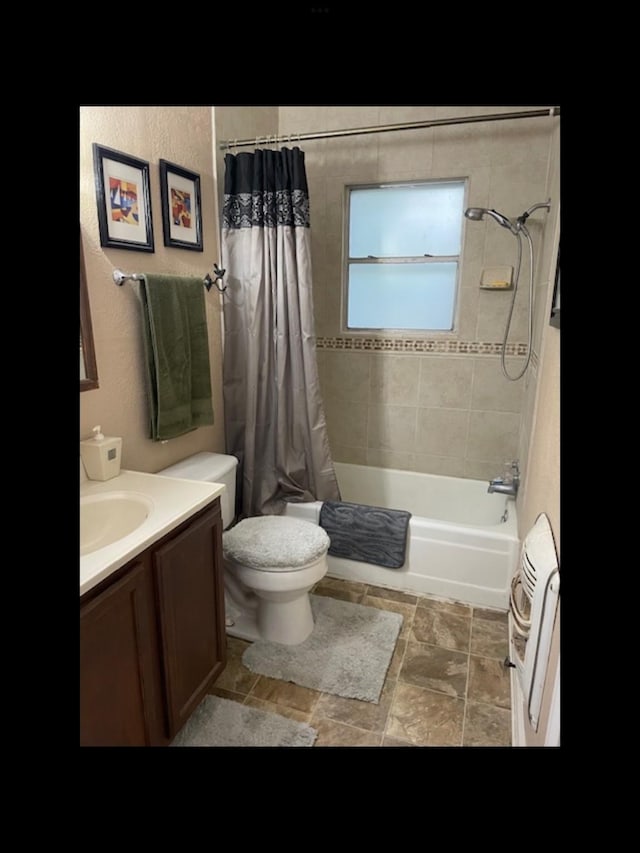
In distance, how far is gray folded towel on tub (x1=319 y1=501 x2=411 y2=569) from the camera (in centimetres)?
227

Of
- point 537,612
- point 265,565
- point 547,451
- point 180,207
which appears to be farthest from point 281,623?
point 180,207

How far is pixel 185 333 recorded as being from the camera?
1.92 m

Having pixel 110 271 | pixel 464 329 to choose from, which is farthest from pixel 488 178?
pixel 110 271

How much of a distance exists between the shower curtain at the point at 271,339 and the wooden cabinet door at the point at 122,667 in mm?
1239

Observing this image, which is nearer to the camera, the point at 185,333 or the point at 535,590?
the point at 535,590

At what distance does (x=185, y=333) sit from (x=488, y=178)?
1.78 m

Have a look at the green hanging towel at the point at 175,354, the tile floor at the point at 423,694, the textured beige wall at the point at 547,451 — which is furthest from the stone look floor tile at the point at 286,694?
the green hanging towel at the point at 175,354

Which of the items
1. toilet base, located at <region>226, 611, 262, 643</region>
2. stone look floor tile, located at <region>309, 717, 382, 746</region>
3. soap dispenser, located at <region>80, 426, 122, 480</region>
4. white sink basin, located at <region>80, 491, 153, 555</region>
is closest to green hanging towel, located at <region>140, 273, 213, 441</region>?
soap dispenser, located at <region>80, 426, 122, 480</region>

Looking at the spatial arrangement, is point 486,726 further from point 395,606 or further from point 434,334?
point 434,334

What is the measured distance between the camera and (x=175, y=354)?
6.15 ft

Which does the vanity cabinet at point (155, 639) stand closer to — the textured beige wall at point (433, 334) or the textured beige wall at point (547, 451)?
the textured beige wall at point (547, 451)
